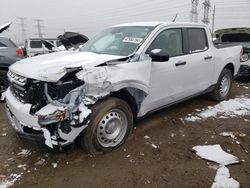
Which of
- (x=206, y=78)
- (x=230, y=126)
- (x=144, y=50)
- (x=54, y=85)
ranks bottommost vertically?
(x=230, y=126)

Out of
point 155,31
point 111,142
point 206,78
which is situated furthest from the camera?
point 206,78

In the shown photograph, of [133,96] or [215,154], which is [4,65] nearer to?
[133,96]

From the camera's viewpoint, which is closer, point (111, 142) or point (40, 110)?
point (40, 110)

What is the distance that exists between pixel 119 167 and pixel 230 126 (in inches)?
93.6

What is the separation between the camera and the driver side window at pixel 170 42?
13.6 ft

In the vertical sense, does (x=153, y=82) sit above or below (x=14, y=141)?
above

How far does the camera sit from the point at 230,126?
182 inches

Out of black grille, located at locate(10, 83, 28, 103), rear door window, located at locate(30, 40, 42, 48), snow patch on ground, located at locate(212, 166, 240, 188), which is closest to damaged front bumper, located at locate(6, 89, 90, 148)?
black grille, located at locate(10, 83, 28, 103)

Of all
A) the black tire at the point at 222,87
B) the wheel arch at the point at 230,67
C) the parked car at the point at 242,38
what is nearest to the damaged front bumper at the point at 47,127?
the black tire at the point at 222,87

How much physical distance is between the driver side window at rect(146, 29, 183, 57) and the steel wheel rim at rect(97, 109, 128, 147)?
1093mm

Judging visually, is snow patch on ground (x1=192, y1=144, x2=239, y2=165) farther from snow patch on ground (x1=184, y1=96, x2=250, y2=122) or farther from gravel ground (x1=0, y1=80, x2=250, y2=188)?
snow patch on ground (x1=184, y1=96, x2=250, y2=122)

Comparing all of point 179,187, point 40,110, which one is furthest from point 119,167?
point 40,110

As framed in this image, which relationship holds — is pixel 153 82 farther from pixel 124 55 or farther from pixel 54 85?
pixel 54 85

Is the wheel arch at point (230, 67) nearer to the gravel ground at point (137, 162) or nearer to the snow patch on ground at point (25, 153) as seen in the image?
the gravel ground at point (137, 162)
